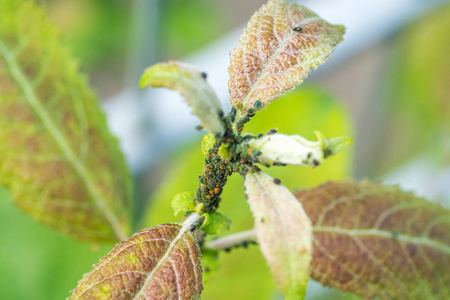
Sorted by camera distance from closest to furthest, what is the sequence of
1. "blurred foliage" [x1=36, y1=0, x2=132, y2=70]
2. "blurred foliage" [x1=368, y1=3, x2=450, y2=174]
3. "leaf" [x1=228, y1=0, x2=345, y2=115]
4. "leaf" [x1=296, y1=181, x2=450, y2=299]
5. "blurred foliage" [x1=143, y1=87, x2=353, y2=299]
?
"leaf" [x1=228, y1=0, x2=345, y2=115], "leaf" [x1=296, y1=181, x2=450, y2=299], "blurred foliage" [x1=143, y1=87, x2=353, y2=299], "blurred foliage" [x1=368, y1=3, x2=450, y2=174], "blurred foliage" [x1=36, y1=0, x2=132, y2=70]

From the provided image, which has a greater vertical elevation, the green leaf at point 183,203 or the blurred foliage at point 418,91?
the blurred foliage at point 418,91

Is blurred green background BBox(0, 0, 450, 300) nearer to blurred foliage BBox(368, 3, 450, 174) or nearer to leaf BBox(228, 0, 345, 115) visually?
blurred foliage BBox(368, 3, 450, 174)

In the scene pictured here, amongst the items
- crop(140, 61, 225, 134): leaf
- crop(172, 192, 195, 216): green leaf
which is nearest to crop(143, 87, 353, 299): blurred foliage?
crop(172, 192, 195, 216): green leaf

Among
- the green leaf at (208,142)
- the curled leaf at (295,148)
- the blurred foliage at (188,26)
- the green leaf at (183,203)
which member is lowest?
the curled leaf at (295,148)

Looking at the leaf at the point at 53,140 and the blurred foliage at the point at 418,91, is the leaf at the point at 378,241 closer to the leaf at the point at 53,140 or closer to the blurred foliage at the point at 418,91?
the leaf at the point at 53,140

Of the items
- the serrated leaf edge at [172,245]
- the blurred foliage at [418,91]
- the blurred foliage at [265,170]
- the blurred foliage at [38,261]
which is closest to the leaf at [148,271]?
the serrated leaf edge at [172,245]

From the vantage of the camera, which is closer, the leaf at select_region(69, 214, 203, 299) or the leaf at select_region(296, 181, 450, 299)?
the leaf at select_region(69, 214, 203, 299)

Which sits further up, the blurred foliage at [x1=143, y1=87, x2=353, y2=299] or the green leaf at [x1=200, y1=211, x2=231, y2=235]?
the blurred foliage at [x1=143, y1=87, x2=353, y2=299]

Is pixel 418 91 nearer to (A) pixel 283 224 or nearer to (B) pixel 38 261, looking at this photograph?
(B) pixel 38 261

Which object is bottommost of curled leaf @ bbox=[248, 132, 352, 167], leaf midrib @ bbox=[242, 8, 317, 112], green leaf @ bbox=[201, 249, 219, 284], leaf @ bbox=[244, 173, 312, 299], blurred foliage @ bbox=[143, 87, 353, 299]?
leaf @ bbox=[244, 173, 312, 299]
